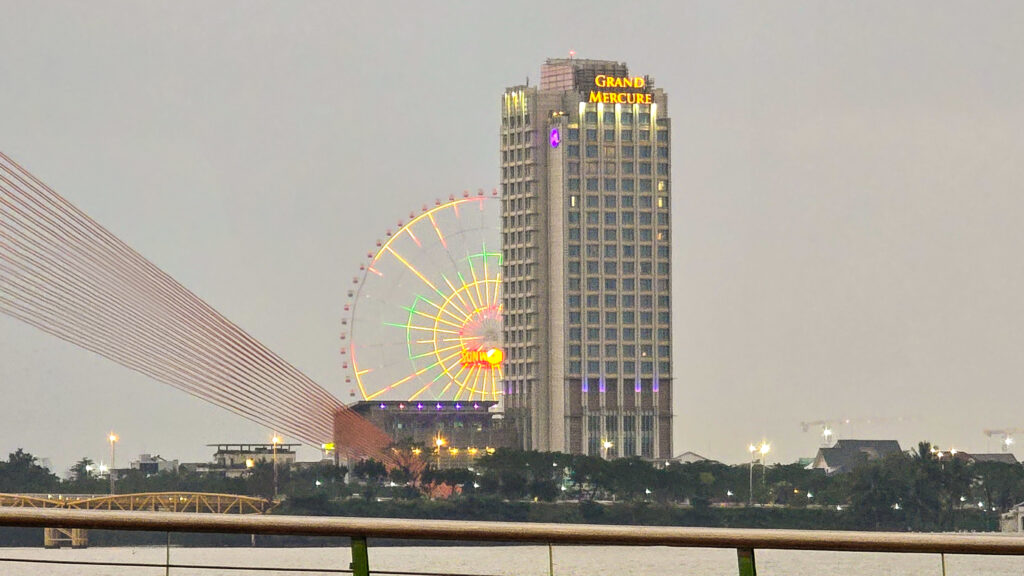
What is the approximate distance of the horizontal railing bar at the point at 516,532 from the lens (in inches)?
345

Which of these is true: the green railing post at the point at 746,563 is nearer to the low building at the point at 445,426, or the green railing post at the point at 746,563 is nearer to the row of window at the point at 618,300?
the low building at the point at 445,426

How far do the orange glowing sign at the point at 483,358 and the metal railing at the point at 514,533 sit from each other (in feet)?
445

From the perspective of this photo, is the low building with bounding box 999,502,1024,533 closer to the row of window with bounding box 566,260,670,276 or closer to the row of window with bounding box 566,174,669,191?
the row of window with bounding box 566,260,670,276

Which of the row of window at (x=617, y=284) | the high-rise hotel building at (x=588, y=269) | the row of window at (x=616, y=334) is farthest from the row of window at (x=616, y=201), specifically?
the row of window at (x=616, y=334)

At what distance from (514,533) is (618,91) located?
169m

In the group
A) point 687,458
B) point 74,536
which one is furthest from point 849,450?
point 74,536

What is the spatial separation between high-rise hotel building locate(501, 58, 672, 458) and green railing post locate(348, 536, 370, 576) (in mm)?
160004

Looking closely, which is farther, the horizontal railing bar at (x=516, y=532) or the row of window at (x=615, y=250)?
the row of window at (x=615, y=250)

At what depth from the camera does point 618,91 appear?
176500 millimetres

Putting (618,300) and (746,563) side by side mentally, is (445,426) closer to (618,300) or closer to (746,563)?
(618,300)

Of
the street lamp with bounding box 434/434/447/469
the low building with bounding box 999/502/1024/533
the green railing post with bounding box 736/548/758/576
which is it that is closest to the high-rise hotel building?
the street lamp with bounding box 434/434/447/469

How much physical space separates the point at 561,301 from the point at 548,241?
18.5ft

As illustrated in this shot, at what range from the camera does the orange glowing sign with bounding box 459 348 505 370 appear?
145750 mm

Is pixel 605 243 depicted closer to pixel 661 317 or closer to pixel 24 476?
pixel 661 317
